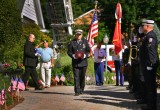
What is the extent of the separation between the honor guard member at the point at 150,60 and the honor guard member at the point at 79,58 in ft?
12.4

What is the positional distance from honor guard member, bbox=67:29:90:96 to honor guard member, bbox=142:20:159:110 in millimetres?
3788

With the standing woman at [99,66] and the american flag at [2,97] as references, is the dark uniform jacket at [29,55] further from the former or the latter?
the american flag at [2,97]

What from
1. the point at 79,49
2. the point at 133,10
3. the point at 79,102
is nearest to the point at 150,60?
the point at 79,102

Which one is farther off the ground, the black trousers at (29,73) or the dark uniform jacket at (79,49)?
the dark uniform jacket at (79,49)

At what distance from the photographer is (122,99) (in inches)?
→ 444

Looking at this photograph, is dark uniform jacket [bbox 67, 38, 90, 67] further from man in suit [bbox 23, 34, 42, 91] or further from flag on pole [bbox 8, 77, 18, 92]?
man in suit [bbox 23, 34, 42, 91]

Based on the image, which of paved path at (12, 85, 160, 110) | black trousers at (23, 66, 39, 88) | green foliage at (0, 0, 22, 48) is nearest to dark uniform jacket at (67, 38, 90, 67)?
paved path at (12, 85, 160, 110)

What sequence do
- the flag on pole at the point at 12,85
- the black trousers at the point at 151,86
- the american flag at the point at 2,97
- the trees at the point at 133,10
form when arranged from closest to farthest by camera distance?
the black trousers at the point at 151,86, the american flag at the point at 2,97, the flag on pole at the point at 12,85, the trees at the point at 133,10

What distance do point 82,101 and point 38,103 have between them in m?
1.03

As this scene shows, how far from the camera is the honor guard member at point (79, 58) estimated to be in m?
12.4

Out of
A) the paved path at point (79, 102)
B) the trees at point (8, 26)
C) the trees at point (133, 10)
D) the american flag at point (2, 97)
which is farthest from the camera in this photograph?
the trees at point (133, 10)

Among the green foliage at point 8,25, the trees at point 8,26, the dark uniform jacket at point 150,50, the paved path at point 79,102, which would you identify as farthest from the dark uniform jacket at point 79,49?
the green foliage at point 8,25

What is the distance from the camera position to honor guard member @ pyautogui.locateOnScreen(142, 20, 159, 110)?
27.7ft

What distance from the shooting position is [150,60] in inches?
332
